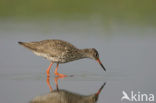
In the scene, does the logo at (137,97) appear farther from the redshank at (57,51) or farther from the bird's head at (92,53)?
the bird's head at (92,53)

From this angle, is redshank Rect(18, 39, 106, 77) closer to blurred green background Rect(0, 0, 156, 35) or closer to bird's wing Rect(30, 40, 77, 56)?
bird's wing Rect(30, 40, 77, 56)

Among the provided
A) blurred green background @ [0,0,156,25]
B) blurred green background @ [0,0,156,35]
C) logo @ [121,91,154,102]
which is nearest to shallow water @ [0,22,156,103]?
logo @ [121,91,154,102]

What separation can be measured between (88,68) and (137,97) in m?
2.83

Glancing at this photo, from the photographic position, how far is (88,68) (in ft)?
38.7

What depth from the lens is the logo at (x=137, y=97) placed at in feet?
29.5

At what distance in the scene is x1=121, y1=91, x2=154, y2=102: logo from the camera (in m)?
9.00

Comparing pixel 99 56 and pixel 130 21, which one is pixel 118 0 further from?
pixel 99 56

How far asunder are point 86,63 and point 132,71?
160 centimetres

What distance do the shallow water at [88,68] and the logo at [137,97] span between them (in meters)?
0.12

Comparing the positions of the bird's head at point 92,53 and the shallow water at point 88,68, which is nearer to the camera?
the shallow water at point 88,68

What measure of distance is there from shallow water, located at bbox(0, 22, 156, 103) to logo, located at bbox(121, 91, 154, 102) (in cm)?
12

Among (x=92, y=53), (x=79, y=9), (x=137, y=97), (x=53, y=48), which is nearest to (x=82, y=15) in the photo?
(x=79, y=9)

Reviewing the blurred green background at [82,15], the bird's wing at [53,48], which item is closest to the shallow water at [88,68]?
the bird's wing at [53,48]

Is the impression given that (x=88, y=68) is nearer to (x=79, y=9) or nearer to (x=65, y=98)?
(x=65, y=98)
